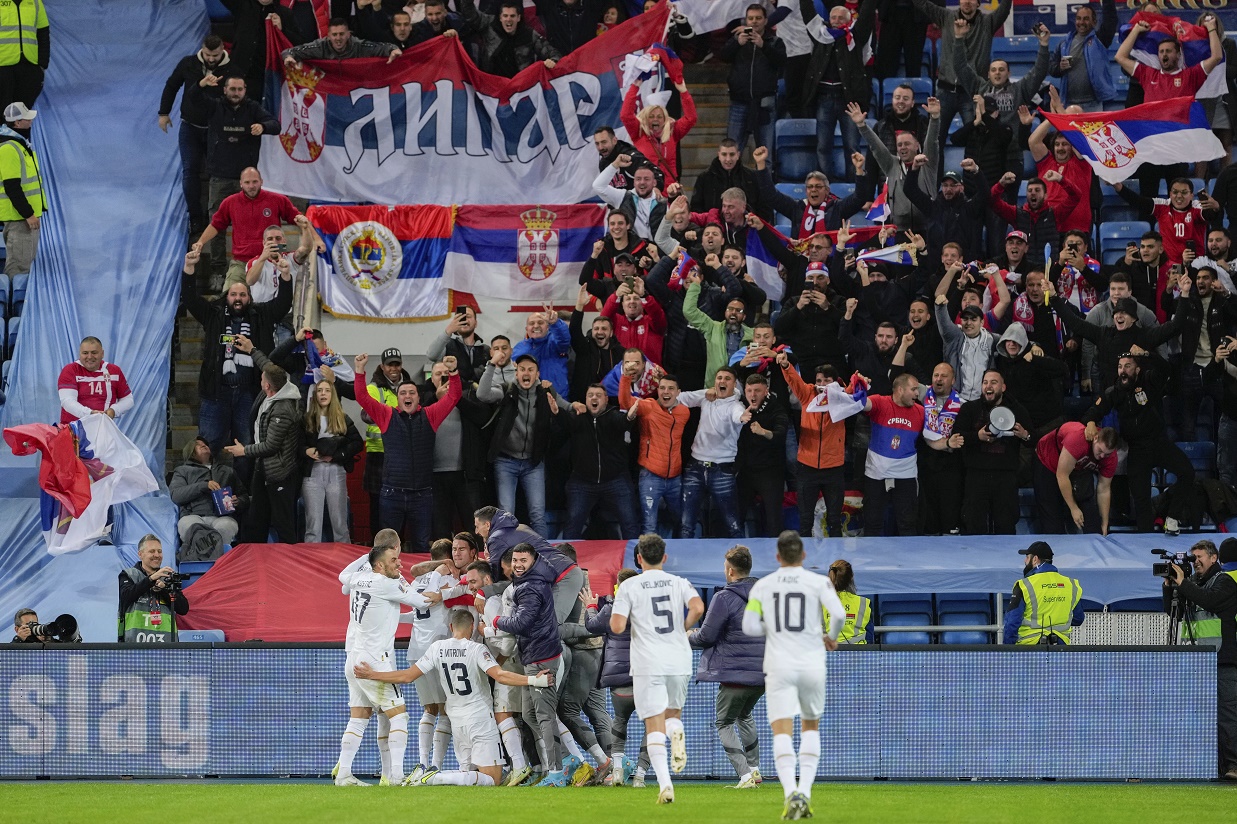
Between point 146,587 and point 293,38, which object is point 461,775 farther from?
point 293,38

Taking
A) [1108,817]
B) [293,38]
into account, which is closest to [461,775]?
[1108,817]

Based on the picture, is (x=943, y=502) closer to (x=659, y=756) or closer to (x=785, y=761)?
(x=659, y=756)

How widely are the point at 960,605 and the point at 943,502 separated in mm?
1195

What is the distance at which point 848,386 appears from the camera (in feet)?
56.9

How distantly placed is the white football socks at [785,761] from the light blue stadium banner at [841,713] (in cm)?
378

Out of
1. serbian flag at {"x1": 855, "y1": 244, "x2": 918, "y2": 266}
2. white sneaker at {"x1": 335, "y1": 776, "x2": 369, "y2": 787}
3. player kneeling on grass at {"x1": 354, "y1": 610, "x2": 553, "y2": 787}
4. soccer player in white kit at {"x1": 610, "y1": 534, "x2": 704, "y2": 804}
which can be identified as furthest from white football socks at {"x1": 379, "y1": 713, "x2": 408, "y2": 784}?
serbian flag at {"x1": 855, "y1": 244, "x2": 918, "y2": 266}

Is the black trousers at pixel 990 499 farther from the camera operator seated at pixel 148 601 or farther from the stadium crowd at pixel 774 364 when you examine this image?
the camera operator seated at pixel 148 601

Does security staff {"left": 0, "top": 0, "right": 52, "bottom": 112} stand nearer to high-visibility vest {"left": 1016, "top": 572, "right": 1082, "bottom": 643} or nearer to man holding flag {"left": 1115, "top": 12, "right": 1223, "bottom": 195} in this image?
man holding flag {"left": 1115, "top": 12, "right": 1223, "bottom": 195}

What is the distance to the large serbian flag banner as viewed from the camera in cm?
2089

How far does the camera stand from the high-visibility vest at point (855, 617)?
1453 centimetres

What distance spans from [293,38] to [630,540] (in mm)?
8034

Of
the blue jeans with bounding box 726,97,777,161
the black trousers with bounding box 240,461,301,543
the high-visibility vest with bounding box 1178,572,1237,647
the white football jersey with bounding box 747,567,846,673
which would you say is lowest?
the high-visibility vest with bounding box 1178,572,1237,647

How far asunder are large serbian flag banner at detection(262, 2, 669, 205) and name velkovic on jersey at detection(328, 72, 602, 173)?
0.04ft

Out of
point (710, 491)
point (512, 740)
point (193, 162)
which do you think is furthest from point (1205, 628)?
point (193, 162)
